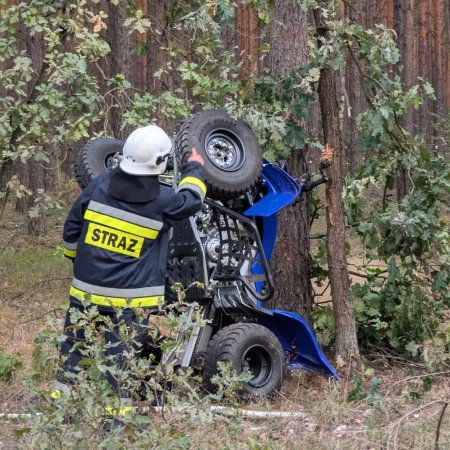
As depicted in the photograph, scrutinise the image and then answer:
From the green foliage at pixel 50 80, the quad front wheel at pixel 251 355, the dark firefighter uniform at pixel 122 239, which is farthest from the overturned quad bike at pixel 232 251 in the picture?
the green foliage at pixel 50 80

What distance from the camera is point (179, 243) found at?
664cm

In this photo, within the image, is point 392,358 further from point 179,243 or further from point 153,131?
point 153,131

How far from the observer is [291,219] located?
314 inches

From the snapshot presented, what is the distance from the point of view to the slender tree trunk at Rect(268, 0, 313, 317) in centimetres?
785

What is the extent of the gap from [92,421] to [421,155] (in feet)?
13.7

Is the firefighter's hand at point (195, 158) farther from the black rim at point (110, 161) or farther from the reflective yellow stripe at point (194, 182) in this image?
the black rim at point (110, 161)

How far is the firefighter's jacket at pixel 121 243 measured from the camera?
19.0 feet

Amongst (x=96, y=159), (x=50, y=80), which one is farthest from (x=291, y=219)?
(x=50, y=80)

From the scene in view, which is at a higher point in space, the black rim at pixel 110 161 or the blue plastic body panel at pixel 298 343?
the black rim at pixel 110 161

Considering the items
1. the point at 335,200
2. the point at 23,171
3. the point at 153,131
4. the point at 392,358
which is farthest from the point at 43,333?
the point at 23,171

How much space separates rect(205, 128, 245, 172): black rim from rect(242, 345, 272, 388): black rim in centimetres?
135

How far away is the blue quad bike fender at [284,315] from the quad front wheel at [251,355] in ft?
0.92

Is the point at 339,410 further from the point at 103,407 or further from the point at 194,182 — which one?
the point at 103,407

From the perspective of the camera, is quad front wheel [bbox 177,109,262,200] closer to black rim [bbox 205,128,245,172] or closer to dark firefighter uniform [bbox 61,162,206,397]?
black rim [bbox 205,128,245,172]
